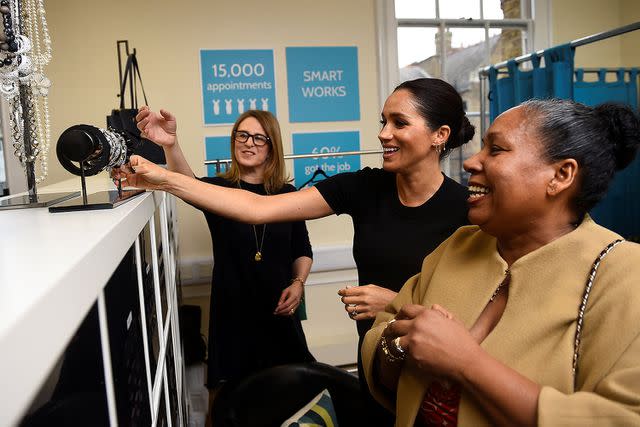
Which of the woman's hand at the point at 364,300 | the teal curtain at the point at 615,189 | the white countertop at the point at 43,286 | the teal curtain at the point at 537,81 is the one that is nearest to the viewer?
the white countertop at the point at 43,286

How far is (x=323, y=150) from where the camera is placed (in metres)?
3.16

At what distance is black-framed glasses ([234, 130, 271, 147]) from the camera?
6.88 feet

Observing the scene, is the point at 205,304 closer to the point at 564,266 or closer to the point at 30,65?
the point at 30,65

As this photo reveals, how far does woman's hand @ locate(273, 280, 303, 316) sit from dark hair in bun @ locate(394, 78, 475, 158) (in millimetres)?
783

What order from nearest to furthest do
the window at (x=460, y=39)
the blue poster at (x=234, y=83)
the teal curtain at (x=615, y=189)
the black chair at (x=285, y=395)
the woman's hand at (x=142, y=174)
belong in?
the woman's hand at (x=142, y=174)
the black chair at (x=285, y=395)
the teal curtain at (x=615, y=189)
the blue poster at (x=234, y=83)
the window at (x=460, y=39)

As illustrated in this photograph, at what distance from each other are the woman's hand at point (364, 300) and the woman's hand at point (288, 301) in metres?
0.73

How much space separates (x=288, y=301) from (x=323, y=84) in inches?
60.3

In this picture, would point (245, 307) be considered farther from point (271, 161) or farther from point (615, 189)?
point (615, 189)

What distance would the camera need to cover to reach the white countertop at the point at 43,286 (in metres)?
0.24

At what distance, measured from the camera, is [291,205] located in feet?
4.90

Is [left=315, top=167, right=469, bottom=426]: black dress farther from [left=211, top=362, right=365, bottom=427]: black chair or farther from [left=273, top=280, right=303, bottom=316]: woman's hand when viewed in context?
[left=273, top=280, right=303, bottom=316]: woman's hand

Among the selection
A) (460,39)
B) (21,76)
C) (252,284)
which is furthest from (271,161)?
(460,39)

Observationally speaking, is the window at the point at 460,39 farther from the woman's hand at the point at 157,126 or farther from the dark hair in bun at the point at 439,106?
the woman's hand at the point at 157,126

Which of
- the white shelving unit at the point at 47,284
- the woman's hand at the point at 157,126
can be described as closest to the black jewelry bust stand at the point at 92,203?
the white shelving unit at the point at 47,284
